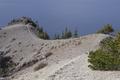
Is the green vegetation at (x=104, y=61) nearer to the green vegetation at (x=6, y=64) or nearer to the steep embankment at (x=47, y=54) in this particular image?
the steep embankment at (x=47, y=54)

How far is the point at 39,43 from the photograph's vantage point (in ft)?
162

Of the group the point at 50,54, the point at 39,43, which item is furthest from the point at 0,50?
the point at 50,54

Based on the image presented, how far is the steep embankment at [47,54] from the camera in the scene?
24.0 m

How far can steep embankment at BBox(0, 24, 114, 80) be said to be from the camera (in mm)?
24000

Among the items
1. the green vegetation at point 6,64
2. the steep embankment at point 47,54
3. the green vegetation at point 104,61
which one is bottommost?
the green vegetation at point 6,64

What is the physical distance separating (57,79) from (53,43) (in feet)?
76.7

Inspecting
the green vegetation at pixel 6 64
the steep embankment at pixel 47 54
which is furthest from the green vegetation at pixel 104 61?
the green vegetation at pixel 6 64

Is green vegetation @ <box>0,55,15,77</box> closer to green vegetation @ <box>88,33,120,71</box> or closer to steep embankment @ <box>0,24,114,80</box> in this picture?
steep embankment @ <box>0,24,114,80</box>

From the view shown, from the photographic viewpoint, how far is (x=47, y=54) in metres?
40.8

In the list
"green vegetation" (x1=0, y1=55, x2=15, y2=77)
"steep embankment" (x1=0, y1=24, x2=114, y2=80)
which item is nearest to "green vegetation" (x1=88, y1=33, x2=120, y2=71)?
"steep embankment" (x1=0, y1=24, x2=114, y2=80)

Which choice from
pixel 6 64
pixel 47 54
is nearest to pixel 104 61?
pixel 47 54

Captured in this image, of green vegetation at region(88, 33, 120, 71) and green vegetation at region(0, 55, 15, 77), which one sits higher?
green vegetation at region(88, 33, 120, 71)

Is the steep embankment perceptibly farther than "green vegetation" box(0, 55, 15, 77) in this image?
No

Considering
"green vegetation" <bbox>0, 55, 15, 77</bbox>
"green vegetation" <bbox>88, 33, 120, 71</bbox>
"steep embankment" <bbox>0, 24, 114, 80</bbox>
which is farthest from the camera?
"green vegetation" <bbox>0, 55, 15, 77</bbox>
